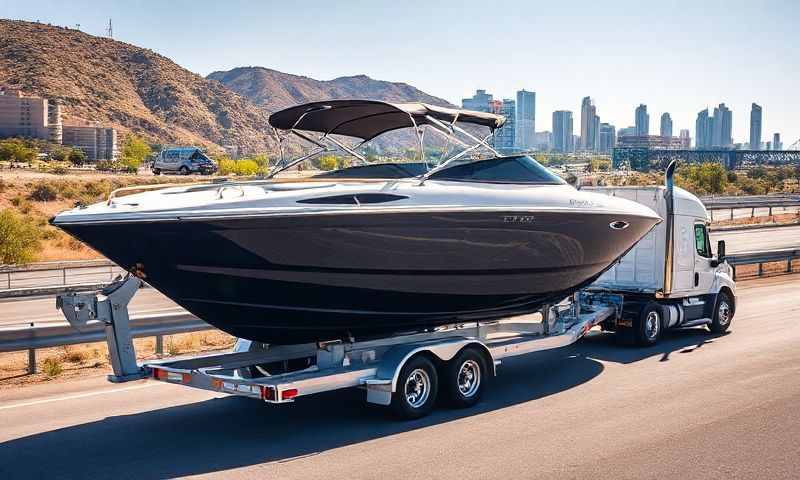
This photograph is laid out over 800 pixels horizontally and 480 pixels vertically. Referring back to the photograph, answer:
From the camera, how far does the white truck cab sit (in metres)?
13.1

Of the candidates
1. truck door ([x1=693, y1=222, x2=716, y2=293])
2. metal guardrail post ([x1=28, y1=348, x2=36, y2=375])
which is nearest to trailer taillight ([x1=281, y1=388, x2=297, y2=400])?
metal guardrail post ([x1=28, y1=348, x2=36, y2=375])

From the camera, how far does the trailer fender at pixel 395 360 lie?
28.0ft

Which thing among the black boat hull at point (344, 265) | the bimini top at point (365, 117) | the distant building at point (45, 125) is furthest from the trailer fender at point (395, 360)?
the distant building at point (45, 125)

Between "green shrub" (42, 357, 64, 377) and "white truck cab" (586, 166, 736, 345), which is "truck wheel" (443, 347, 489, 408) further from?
"green shrub" (42, 357, 64, 377)

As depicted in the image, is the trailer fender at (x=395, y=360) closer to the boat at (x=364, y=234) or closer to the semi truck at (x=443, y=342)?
the semi truck at (x=443, y=342)

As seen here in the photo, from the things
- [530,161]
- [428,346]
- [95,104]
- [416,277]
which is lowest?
[428,346]

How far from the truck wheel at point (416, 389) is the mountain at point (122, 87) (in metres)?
98.0

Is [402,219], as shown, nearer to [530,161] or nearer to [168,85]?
[530,161]

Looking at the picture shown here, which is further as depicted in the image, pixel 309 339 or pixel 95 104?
pixel 95 104

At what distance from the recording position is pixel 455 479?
6.80 meters

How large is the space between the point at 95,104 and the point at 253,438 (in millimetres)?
106984

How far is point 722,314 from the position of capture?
14.1 m

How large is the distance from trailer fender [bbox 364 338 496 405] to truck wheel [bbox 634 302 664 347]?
14.3ft

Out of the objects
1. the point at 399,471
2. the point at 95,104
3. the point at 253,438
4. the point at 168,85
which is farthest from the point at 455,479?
the point at 168,85
